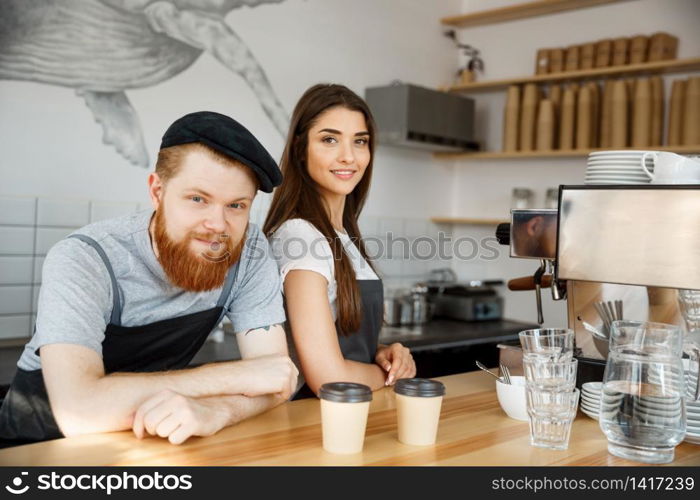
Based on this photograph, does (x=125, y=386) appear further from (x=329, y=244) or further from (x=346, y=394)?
(x=329, y=244)

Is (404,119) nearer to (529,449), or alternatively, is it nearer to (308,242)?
(308,242)

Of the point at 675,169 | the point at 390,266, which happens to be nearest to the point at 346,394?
the point at 675,169

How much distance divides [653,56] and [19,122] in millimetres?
3051

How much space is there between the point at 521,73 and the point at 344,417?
3.64 m

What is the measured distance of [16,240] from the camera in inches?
113

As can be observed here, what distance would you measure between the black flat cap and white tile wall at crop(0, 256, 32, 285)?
5.26ft

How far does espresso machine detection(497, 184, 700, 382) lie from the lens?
138 cm

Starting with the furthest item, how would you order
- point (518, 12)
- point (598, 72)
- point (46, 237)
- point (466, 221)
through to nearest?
point (466, 221) < point (518, 12) < point (598, 72) < point (46, 237)

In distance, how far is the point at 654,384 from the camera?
1.23 m

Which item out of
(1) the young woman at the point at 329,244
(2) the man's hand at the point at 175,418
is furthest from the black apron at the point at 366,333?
(2) the man's hand at the point at 175,418

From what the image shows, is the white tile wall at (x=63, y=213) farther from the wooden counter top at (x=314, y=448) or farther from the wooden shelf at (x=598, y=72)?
the wooden shelf at (x=598, y=72)

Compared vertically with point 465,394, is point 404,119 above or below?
above

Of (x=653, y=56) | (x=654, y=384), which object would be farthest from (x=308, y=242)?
(x=653, y=56)
